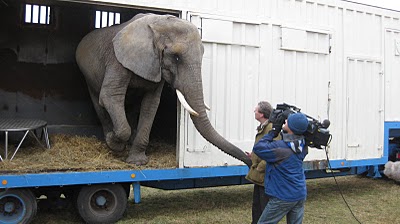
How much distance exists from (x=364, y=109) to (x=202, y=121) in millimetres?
3575

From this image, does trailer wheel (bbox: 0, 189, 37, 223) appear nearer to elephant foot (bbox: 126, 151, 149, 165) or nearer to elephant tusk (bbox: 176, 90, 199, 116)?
elephant foot (bbox: 126, 151, 149, 165)

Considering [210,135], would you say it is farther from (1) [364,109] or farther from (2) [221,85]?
(1) [364,109]

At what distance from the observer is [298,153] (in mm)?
4418

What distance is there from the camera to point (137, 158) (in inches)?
254

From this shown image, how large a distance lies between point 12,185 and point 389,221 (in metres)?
5.18

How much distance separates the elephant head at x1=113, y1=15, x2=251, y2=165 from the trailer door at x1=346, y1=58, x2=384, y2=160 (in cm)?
286

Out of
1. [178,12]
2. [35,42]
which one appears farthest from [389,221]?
[35,42]

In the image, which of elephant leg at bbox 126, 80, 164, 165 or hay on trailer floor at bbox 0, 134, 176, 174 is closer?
hay on trailer floor at bbox 0, 134, 176, 174

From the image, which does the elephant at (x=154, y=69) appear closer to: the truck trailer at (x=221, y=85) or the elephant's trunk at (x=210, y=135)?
the elephant's trunk at (x=210, y=135)

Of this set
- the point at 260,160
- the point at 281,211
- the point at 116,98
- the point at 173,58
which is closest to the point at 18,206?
the point at 116,98

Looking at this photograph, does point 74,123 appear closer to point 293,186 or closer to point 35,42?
point 35,42

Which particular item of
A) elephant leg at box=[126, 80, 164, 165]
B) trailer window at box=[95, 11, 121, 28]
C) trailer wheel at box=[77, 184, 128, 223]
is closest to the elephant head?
elephant leg at box=[126, 80, 164, 165]

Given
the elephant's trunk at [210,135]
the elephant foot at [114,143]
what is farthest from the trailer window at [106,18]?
the elephant's trunk at [210,135]

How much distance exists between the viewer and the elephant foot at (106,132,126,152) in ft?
21.0
